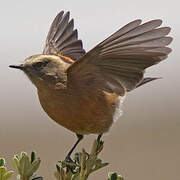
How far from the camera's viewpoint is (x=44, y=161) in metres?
10.1

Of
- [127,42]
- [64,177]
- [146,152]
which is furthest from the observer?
[146,152]

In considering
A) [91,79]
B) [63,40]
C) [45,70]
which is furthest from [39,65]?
[63,40]

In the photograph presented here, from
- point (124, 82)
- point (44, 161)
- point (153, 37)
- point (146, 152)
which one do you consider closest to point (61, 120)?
point (124, 82)

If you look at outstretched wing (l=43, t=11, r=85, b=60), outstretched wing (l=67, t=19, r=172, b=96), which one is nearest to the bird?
outstretched wing (l=67, t=19, r=172, b=96)

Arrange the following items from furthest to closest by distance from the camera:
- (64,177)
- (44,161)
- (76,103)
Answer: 1. (44,161)
2. (76,103)
3. (64,177)

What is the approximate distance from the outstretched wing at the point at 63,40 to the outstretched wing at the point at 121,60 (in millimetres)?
595

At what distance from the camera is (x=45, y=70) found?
3654 millimetres

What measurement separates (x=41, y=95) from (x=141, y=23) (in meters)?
0.85

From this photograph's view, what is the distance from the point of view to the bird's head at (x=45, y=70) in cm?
354

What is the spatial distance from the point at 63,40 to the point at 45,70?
2.22 ft

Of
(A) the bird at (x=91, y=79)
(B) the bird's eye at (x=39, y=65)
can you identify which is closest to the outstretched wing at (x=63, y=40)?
(A) the bird at (x=91, y=79)

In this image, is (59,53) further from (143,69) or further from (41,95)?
(143,69)

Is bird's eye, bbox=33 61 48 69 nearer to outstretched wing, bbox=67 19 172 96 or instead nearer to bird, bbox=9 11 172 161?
bird, bbox=9 11 172 161

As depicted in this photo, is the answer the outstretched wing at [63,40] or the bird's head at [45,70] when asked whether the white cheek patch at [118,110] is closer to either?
the bird's head at [45,70]
